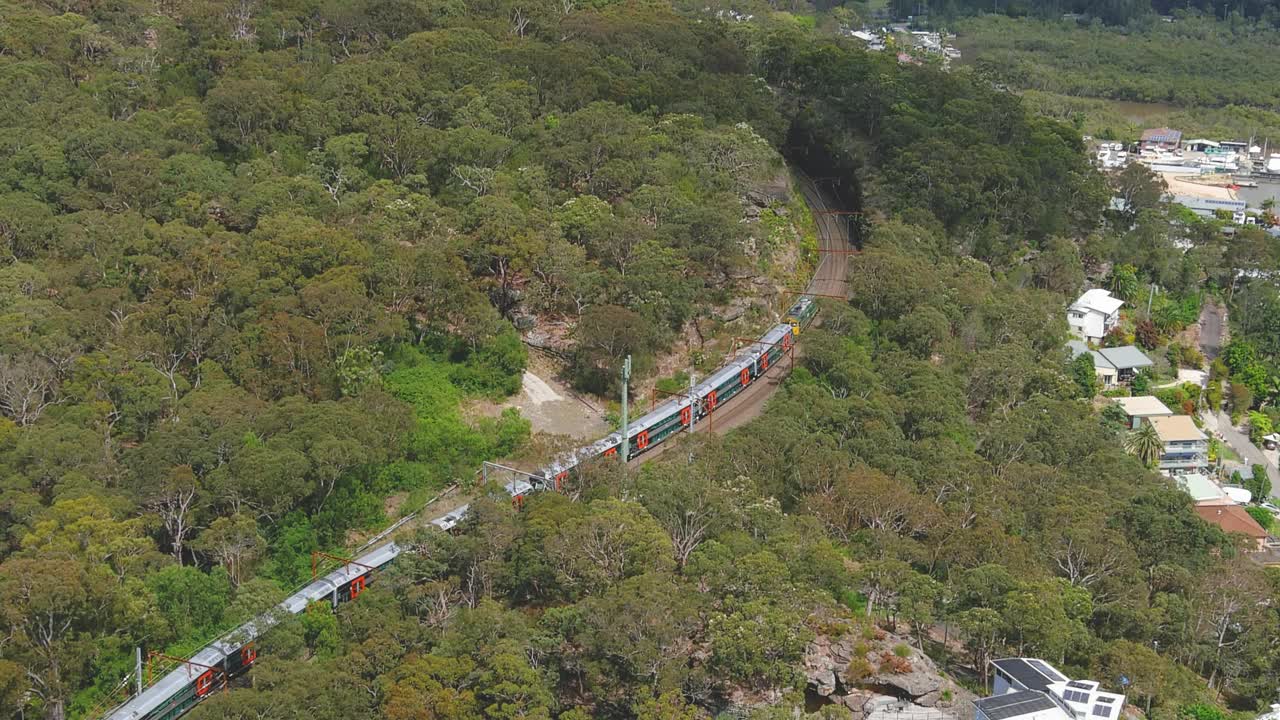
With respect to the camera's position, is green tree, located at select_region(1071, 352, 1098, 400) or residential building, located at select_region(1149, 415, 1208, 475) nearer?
residential building, located at select_region(1149, 415, 1208, 475)

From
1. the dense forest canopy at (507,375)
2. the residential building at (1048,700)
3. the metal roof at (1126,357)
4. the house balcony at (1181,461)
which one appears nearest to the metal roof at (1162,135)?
the dense forest canopy at (507,375)

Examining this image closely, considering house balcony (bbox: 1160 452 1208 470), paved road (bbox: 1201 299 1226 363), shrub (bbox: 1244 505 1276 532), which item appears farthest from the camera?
paved road (bbox: 1201 299 1226 363)

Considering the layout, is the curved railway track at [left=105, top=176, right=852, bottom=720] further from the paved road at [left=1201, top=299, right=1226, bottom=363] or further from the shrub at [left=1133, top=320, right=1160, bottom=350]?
the paved road at [left=1201, top=299, right=1226, bottom=363]

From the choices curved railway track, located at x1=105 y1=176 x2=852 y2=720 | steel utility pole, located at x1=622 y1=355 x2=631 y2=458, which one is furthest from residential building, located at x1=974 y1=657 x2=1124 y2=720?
steel utility pole, located at x1=622 y1=355 x2=631 y2=458

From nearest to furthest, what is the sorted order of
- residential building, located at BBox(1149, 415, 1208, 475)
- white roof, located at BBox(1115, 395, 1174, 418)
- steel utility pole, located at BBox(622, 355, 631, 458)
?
steel utility pole, located at BBox(622, 355, 631, 458) < residential building, located at BBox(1149, 415, 1208, 475) < white roof, located at BBox(1115, 395, 1174, 418)

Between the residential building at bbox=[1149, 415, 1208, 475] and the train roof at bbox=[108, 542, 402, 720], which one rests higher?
the train roof at bbox=[108, 542, 402, 720]

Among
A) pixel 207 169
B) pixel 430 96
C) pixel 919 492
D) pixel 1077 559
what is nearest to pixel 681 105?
pixel 430 96

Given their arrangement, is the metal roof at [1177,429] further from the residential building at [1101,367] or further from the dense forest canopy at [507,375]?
the residential building at [1101,367]
